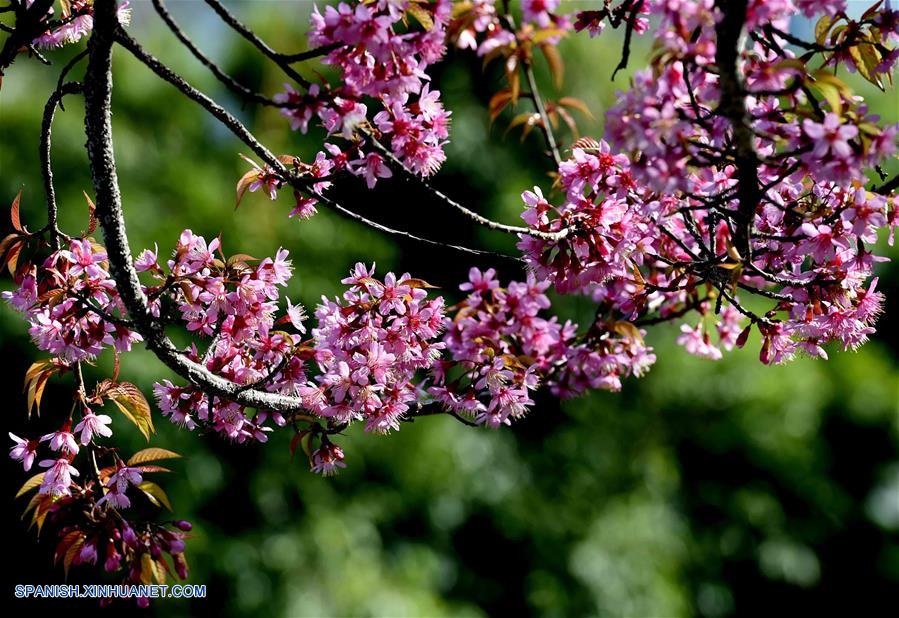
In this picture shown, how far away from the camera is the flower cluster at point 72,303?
3.92ft

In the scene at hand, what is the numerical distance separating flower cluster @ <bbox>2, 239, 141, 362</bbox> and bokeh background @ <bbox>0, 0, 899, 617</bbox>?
6.77 ft

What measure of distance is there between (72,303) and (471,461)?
10.1 feet

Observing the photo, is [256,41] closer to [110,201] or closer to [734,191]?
[110,201]

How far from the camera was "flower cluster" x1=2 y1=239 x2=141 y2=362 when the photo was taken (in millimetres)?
1195

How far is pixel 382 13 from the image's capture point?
3.20 feet

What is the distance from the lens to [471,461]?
4145 mm

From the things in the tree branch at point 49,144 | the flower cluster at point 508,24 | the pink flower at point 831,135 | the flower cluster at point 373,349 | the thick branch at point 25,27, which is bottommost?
the pink flower at point 831,135

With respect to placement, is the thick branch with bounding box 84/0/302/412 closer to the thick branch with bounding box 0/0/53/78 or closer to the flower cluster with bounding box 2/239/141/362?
the flower cluster with bounding box 2/239/141/362

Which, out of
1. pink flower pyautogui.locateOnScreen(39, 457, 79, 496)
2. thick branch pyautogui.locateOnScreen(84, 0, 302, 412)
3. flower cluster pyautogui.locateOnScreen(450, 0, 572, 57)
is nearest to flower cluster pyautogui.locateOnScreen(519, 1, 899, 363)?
flower cluster pyautogui.locateOnScreen(450, 0, 572, 57)

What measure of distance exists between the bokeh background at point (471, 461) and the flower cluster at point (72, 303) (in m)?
2.06

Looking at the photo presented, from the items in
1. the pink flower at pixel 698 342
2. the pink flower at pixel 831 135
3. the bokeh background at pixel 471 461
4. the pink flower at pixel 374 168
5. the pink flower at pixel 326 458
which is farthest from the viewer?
the bokeh background at pixel 471 461

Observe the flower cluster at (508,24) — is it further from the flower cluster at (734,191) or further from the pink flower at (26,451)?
A: the pink flower at (26,451)

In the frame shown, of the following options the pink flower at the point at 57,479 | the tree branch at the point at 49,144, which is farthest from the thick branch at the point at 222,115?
the pink flower at the point at 57,479

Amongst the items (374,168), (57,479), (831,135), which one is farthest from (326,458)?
(831,135)
